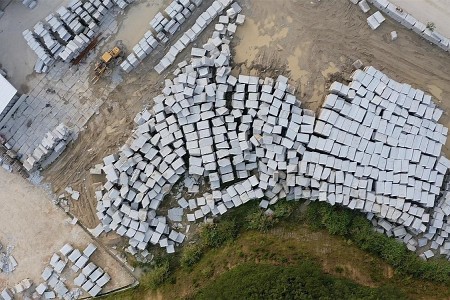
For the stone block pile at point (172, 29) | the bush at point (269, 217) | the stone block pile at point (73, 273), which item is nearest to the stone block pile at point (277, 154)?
the bush at point (269, 217)

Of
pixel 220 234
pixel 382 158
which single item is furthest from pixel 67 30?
pixel 382 158

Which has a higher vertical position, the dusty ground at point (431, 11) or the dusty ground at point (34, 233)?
the dusty ground at point (34, 233)

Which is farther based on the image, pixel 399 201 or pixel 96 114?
pixel 96 114

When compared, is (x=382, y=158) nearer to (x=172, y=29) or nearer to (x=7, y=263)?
(x=172, y=29)

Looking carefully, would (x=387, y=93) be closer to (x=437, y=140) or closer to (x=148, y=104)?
(x=437, y=140)

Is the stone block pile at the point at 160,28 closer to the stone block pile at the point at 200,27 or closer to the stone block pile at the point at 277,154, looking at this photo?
the stone block pile at the point at 200,27

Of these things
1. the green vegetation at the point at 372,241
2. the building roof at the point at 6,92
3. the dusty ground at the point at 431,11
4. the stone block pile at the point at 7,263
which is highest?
the building roof at the point at 6,92

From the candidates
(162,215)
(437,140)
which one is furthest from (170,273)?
(437,140)
